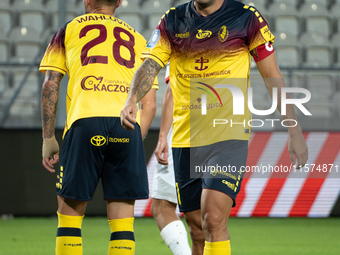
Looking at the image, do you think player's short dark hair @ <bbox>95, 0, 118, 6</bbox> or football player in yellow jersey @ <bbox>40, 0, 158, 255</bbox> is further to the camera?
player's short dark hair @ <bbox>95, 0, 118, 6</bbox>

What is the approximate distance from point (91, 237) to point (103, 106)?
252 cm

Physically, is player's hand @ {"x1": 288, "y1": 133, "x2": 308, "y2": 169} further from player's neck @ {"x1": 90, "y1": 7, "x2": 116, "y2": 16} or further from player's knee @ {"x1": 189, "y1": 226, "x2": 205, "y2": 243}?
player's neck @ {"x1": 90, "y1": 7, "x2": 116, "y2": 16}

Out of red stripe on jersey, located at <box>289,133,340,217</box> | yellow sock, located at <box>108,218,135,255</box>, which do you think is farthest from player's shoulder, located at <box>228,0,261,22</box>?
red stripe on jersey, located at <box>289,133,340,217</box>

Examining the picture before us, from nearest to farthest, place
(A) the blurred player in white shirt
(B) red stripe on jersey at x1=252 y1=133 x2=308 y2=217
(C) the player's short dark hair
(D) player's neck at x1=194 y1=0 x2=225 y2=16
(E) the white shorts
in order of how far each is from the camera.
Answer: (D) player's neck at x1=194 y1=0 x2=225 y2=16, (C) the player's short dark hair, (A) the blurred player in white shirt, (E) the white shorts, (B) red stripe on jersey at x1=252 y1=133 x2=308 y2=217

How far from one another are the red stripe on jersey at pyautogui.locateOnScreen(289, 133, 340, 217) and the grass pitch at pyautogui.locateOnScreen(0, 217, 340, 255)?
0.44ft

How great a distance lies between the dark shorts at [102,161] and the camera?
8.71 ft

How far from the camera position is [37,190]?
6.02 metres

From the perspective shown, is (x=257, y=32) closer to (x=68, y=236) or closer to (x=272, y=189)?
(x=68, y=236)

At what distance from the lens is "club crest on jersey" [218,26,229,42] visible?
2655mm

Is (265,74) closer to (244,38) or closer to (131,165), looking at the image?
(244,38)

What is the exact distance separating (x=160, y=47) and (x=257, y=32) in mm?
542

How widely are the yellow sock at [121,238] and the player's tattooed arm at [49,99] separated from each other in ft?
2.16

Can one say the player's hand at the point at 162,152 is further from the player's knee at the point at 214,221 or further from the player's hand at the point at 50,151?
the player's knee at the point at 214,221

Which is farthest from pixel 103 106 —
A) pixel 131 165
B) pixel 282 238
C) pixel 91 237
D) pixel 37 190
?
pixel 37 190
